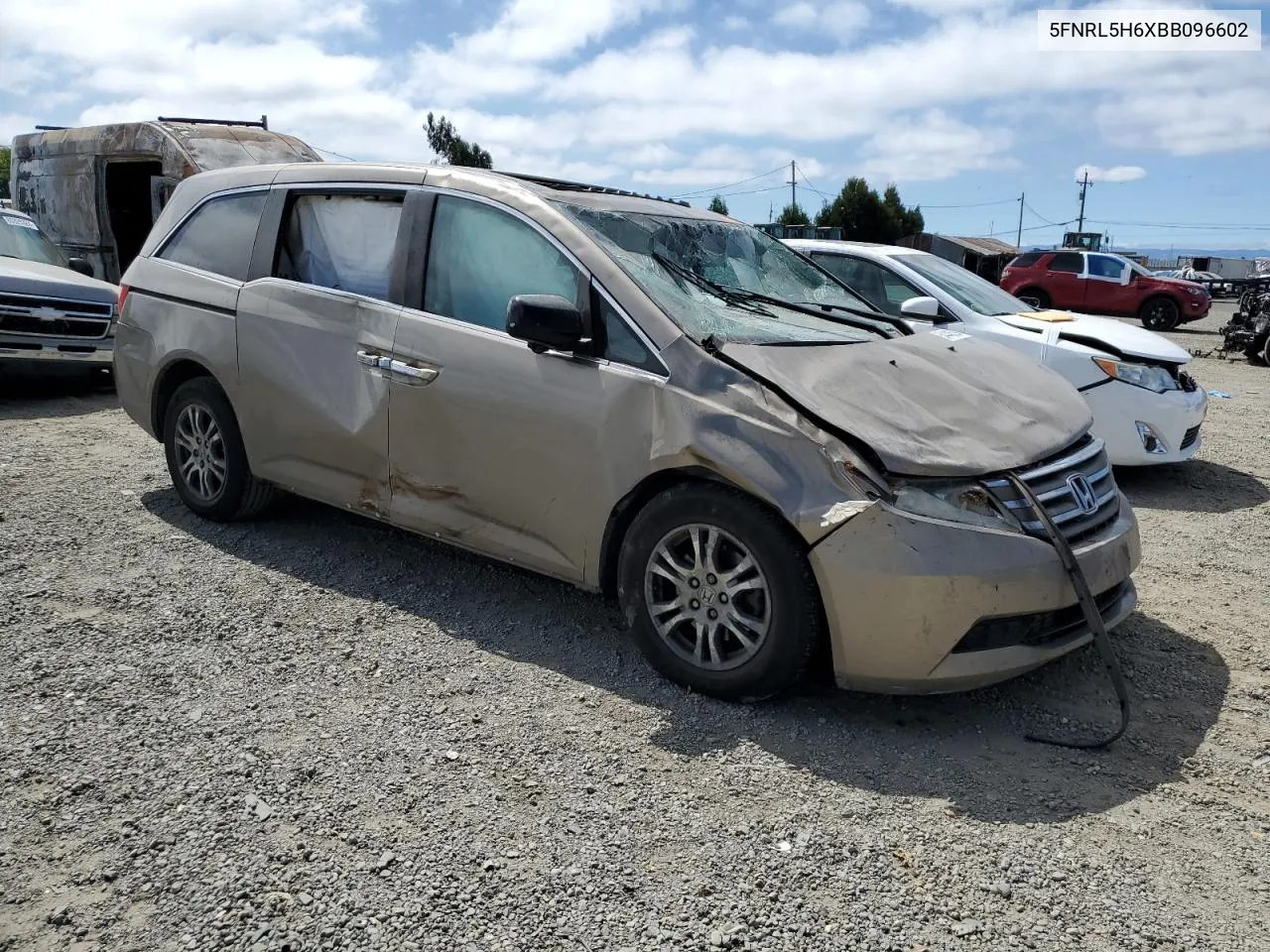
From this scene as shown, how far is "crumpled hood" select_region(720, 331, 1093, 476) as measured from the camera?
333 cm

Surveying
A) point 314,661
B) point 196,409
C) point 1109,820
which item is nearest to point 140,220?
point 196,409

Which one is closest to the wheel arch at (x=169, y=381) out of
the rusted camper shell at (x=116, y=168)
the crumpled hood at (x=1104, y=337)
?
the crumpled hood at (x=1104, y=337)

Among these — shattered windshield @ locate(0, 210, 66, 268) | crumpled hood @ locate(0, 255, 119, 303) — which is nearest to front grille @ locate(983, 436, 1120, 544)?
crumpled hood @ locate(0, 255, 119, 303)

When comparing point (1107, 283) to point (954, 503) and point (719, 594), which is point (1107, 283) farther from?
point (719, 594)

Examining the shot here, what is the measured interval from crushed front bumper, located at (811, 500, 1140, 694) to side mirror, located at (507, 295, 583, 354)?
1.19 m

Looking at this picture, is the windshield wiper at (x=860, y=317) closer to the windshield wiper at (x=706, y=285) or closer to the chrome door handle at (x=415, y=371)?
the windshield wiper at (x=706, y=285)

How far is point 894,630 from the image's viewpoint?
3240 millimetres

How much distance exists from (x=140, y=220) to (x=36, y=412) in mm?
7060

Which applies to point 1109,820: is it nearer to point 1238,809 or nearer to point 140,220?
point 1238,809

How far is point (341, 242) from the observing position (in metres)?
4.65

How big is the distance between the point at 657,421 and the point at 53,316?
7467mm

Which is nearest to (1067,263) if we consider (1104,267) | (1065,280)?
(1065,280)

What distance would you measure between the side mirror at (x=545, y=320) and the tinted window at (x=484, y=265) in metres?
0.21

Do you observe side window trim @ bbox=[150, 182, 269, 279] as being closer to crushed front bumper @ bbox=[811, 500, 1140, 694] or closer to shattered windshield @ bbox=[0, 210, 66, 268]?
crushed front bumper @ bbox=[811, 500, 1140, 694]
